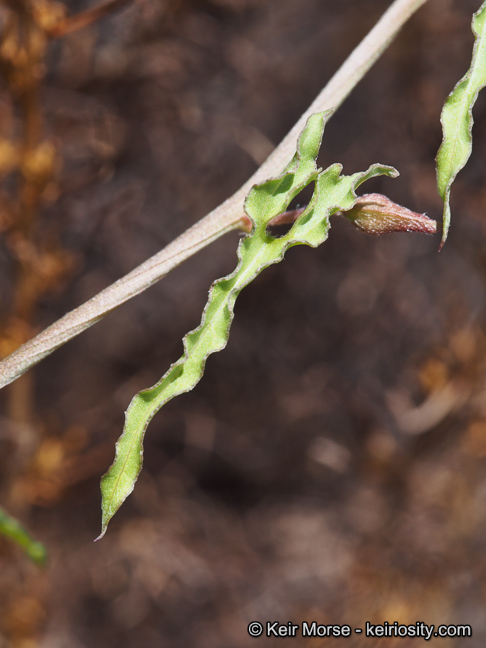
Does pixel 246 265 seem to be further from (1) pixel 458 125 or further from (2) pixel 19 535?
(2) pixel 19 535

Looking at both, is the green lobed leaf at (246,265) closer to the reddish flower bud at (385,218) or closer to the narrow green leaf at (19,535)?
the reddish flower bud at (385,218)

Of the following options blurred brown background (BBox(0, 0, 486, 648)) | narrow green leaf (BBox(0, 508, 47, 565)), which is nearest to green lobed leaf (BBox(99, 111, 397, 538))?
narrow green leaf (BBox(0, 508, 47, 565))

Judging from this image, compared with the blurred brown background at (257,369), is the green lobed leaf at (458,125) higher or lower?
lower

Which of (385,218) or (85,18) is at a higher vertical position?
(85,18)

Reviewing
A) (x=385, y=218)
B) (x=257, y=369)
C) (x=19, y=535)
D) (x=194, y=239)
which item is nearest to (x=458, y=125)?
(x=385, y=218)

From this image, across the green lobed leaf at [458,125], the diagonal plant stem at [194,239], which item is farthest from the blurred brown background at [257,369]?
the green lobed leaf at [458,125]

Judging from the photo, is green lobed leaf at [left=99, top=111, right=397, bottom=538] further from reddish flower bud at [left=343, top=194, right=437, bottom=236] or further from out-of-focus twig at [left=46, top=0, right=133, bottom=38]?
out-of-focus twig at [left=46, top=0, right=133, bottom=38]

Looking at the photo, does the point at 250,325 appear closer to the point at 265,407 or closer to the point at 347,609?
the point at 265,407
